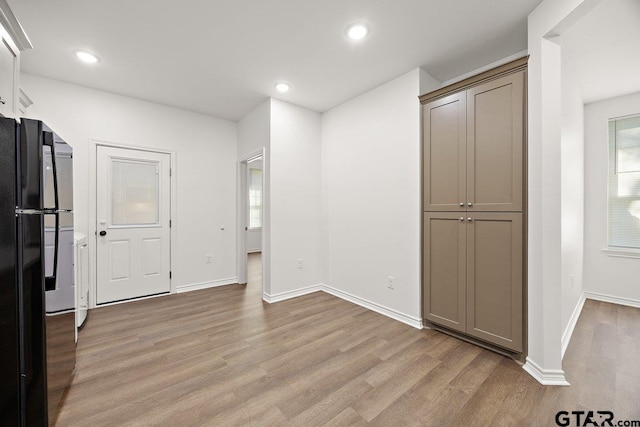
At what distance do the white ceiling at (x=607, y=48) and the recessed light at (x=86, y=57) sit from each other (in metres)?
4.31

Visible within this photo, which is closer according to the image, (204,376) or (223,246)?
(204,376)

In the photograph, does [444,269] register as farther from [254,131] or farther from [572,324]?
[254,131]

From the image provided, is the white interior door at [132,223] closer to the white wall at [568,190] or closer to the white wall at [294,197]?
the white wall at [294,197]

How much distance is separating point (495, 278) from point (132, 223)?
4.28m

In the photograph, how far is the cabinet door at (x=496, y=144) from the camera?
203cm

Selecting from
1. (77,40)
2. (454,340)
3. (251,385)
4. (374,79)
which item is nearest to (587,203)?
(454,340)

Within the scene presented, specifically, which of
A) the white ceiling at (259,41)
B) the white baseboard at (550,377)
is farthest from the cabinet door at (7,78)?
the white baseboard at (550,377)

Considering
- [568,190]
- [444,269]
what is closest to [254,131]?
[444,269]

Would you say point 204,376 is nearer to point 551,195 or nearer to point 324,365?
point 324,365

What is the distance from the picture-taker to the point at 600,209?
341cm

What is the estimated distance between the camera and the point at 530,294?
196cm

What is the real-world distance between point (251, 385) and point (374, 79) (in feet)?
10.5

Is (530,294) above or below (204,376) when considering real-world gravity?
above

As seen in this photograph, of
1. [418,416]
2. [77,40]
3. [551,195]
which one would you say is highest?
[77,40]
